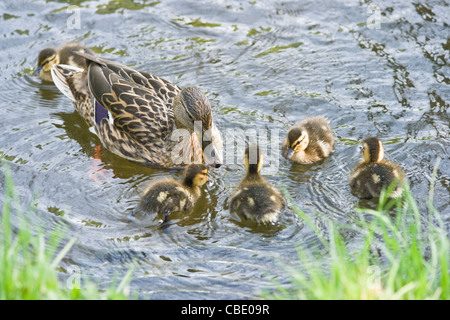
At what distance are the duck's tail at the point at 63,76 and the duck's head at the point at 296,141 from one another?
84.6 inches

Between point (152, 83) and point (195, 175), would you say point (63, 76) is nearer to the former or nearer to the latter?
point (152, 83)

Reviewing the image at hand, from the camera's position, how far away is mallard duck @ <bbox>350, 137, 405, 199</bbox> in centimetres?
439

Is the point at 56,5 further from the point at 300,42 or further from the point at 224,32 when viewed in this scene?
the point at 300,42

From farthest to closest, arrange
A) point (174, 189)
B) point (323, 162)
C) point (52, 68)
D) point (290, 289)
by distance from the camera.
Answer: point (52, 68), point (323, 162), point (174, 189), point (290, 289)

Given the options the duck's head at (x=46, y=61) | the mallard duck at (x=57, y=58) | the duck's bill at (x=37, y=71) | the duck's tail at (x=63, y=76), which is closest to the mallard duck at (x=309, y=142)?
the duck's tail at (x=63, y=76)

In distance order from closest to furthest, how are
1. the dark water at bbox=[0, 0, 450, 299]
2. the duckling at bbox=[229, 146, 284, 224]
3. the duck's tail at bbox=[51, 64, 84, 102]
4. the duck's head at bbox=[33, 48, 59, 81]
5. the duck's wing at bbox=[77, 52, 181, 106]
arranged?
the dark water at bbox=[0, 0, 450, 299], the duckling at bbox=[229, 146, 284, 224], the duck's wing at bbox=[77, 52, 181, 106], the duck's tail at bbox=[51, 64, 84, 102], the duck's head at bbox=[33, 48, 59, 81]

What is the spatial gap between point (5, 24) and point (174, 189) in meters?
3.46

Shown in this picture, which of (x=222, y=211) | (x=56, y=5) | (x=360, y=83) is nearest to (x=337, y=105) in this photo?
(x=360, y=83)

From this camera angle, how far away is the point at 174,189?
172 inches

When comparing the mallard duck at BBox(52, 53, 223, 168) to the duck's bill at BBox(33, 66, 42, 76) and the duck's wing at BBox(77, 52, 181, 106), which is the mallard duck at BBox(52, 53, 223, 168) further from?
the duck's bill at BBox(33, 66, 42, 76)

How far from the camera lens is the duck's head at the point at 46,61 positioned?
6156mm

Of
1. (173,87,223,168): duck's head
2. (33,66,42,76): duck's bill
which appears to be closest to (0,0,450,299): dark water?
(33,66,42,76): duck's bill

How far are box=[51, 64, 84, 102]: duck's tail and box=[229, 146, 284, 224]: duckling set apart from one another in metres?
2.17

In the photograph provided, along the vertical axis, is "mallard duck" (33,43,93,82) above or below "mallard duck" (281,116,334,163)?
above
